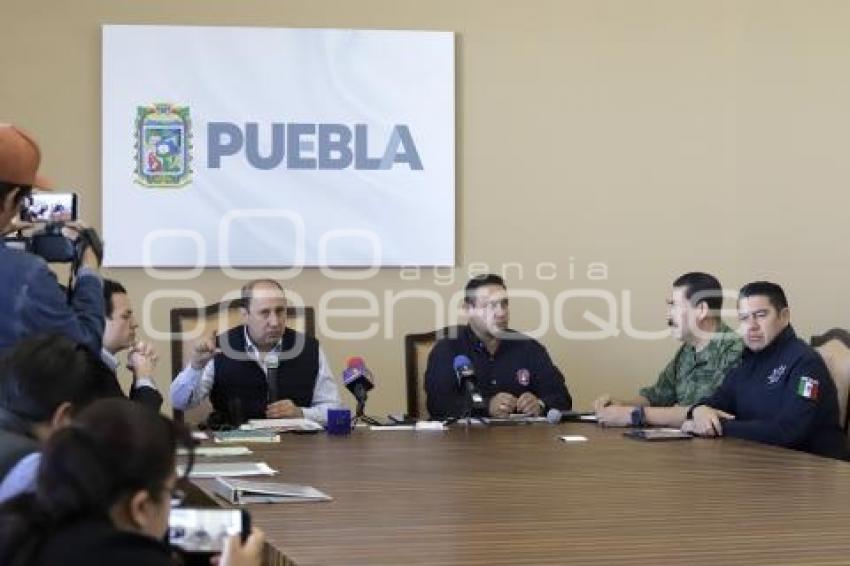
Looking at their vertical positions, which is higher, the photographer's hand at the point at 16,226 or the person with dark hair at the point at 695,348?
the photographer's hand at the point at 16,226

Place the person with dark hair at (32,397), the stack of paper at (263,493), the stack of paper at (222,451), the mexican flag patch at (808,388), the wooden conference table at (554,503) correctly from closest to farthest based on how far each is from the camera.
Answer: the person with dark hair at (32,397) < the wooden conference table at (554,503) < the stack of paper at (263,493) < the stack of paper at (222,451) < the mexican flag patch at (808,388)

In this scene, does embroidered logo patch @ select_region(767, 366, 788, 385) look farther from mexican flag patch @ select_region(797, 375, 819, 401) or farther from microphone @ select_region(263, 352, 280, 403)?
microphone @ select_region(263, 352, 280, 403)

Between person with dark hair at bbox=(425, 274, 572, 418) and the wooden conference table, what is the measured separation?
36.1 inches

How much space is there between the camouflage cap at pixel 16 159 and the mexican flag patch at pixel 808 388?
102 inches

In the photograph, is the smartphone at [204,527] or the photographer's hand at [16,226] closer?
the smartphone at [204,527]

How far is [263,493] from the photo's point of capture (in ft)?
9.41

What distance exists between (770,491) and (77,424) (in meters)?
1.91

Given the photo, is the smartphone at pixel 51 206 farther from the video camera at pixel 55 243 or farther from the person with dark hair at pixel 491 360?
the person with dark hair at pixel 491 360

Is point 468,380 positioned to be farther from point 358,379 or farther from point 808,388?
point 808,388

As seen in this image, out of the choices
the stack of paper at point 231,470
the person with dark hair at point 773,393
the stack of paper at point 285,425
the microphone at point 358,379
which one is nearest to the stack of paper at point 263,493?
the stack of paper at point 231,470

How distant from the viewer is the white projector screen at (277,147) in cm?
570

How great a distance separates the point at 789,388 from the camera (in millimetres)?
4406

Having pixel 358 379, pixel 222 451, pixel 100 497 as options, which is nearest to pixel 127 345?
pixel 358 379

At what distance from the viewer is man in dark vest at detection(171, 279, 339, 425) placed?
4.90 m
